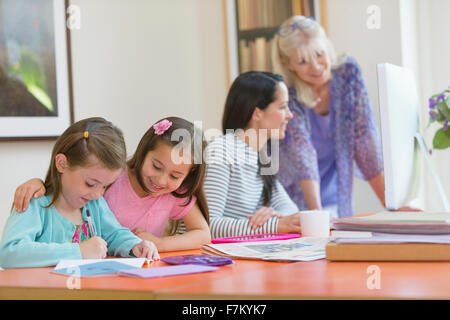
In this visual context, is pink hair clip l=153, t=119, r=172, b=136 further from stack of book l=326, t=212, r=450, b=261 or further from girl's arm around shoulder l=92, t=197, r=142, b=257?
stack of book l=326, t=212, r=450, b=261

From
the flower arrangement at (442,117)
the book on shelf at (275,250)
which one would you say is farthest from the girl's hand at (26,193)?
the flower arrangement at (442,117)

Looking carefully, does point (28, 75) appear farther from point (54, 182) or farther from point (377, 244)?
point (377, 244)

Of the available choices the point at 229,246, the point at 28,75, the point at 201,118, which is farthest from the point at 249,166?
the point at 201,118

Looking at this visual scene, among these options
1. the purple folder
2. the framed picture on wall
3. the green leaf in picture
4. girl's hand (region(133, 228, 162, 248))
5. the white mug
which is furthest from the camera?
the framed picture on wall

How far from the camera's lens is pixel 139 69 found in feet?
10.0

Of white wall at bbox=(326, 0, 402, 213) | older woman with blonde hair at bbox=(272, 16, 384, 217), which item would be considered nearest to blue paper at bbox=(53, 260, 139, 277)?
older woman with blonde hair at bbox=(272, 16, 384, 217)

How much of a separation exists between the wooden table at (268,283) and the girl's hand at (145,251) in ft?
0.78

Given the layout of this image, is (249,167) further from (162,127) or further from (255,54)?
(255,54)

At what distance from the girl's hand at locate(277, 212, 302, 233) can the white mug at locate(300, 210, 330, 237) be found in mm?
68

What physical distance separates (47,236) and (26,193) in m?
0.11

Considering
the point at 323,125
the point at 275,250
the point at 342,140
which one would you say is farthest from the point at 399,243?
the point at 323,125

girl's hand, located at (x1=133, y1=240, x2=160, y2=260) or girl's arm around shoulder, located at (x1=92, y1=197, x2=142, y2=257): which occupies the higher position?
girl's arm around shoulder, located at (x1=92, y1=197, x2=142, y2=257)

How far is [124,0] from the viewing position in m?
2.99

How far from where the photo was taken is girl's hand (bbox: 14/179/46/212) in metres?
1.22
